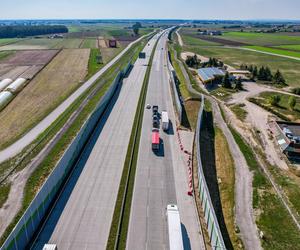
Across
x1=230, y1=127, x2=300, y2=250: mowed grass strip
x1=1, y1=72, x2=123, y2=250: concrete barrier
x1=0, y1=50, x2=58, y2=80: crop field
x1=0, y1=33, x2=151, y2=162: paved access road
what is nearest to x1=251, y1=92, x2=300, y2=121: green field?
x1=230, y1=127, x2=300, y2=250: mowed grass strip

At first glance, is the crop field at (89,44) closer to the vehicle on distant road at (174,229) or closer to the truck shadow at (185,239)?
the vehicle on distant road at (174,229)

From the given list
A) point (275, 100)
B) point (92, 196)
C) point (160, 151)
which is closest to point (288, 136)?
point (275, 100)

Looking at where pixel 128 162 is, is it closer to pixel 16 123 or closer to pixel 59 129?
pixel 59 129

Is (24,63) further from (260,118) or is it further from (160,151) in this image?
(260,118)

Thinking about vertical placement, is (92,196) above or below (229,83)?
below

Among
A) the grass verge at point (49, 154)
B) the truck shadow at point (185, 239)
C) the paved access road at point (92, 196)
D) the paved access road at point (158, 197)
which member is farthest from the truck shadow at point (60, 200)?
the truck shadow at point (185, 239)

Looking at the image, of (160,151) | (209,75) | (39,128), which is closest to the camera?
(160,151)

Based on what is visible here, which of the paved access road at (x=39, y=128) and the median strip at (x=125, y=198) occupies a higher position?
the paved access road at (x=39, y=128)

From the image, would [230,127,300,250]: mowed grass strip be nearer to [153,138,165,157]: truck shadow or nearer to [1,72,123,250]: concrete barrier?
[153,138,165,157]: truck shadow
